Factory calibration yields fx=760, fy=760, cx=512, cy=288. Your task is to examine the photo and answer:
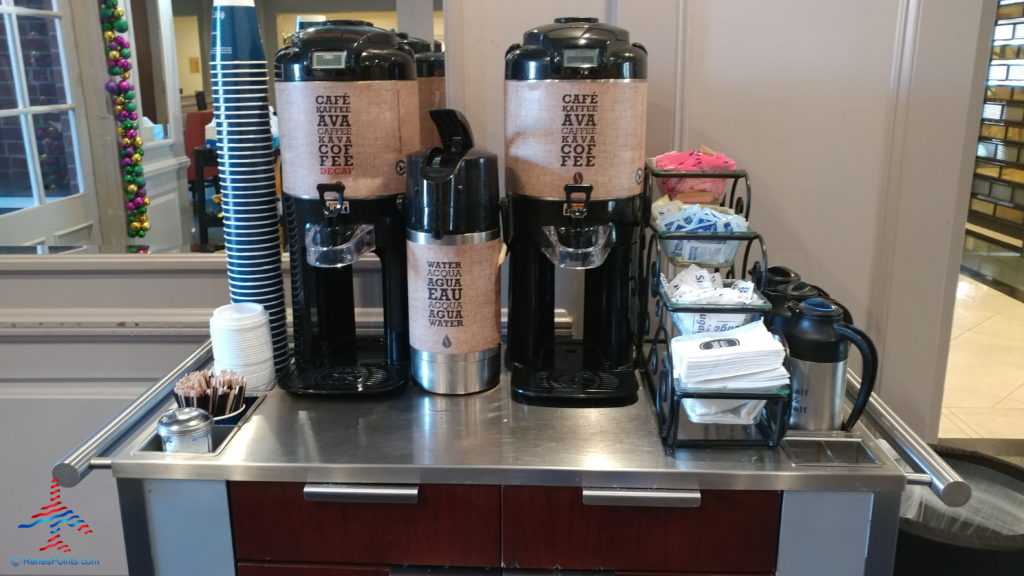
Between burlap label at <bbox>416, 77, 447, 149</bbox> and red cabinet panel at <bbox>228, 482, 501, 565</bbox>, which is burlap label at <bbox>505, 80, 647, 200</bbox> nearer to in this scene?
burlap label at <bbox>416, 77, 447, 149</bbox>

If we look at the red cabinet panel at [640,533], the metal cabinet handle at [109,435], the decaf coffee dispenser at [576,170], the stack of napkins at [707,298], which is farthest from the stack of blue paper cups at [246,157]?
the stack of napkins at [707,298]

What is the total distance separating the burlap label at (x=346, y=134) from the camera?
113 cm

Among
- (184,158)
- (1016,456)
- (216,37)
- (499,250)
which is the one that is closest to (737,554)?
(499,250)

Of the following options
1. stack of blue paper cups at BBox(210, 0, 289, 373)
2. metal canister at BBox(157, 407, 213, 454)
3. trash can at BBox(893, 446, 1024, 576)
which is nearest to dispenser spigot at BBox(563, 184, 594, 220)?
stack of blue paper cups at BBox(210, 0, 289, 373)

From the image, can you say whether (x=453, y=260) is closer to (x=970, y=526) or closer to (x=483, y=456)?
(x=483, y=456)

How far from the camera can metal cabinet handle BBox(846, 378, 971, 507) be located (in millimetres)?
956

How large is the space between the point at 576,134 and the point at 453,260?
0.86 feet

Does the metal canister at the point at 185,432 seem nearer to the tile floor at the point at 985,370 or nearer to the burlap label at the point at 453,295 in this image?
the burlap label at the point at 453,295

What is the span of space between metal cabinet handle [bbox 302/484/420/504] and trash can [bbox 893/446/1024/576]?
0.92m

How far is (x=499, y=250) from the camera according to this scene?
1.21m

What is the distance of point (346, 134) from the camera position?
1.14 meters

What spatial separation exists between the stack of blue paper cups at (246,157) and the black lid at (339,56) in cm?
7

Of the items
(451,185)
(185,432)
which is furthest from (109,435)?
(451,185)

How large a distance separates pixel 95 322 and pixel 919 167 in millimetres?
1734
